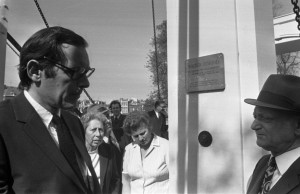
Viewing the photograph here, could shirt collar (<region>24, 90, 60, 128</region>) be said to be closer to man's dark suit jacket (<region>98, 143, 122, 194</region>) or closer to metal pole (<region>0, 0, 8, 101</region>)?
metal pole (<region>0, 0, 8, 101</region>)

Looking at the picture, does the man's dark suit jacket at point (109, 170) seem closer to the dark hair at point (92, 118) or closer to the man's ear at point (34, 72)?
the dark hair at point (92, 118)

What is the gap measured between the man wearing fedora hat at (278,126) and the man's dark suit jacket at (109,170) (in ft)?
5.22

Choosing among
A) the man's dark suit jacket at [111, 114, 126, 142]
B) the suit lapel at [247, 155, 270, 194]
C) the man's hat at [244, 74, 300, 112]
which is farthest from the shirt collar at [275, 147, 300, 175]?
the man's dark suit jacket at [111, 114, 126, 142]

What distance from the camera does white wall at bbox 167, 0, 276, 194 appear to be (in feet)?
7.14

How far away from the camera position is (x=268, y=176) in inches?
66.9

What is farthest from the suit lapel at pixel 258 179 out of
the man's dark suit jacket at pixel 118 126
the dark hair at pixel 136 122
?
the man's dark suit jacket at pixel 118 126

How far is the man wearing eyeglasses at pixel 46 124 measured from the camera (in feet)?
3.71

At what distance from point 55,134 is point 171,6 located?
5.41 ft

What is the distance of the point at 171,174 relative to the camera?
102 inches

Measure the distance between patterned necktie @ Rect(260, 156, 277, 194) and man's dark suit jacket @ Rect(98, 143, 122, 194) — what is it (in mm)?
1671

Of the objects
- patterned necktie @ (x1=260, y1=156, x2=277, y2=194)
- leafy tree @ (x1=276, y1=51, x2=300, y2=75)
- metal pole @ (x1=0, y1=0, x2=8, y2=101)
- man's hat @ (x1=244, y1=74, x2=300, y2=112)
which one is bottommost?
patterned necktie @ (x1=260, y1=156, x2=277, y2=194)

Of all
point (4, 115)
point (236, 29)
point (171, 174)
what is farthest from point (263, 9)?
point (4, 115)

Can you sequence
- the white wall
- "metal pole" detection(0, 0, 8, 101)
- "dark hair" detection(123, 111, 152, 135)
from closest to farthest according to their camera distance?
1. "metal pole" detection(0, 0, 8, 101)
2. the white wall
3. "dark hair" detection(123, 111, 152, 135)

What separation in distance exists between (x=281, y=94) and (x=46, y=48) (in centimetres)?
111
